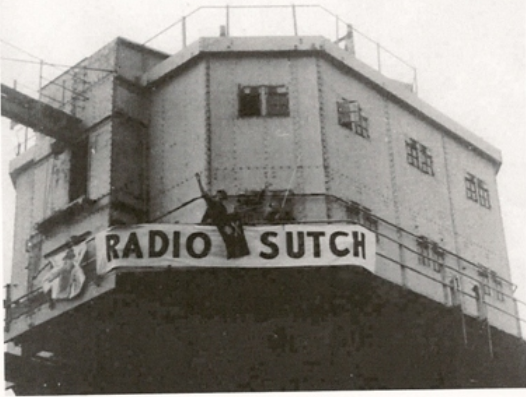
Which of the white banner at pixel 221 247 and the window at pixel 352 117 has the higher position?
the window at pixel 352 117

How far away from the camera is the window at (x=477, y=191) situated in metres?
30.6

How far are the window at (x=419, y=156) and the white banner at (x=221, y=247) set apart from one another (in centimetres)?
581

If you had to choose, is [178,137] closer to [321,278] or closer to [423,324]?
[321,278]

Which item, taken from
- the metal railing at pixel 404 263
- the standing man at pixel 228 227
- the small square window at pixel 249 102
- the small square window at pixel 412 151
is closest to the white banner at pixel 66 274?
the metal railing at pixel 404 263

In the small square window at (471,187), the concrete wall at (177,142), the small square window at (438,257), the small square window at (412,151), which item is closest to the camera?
the concrete wall at (177,142)

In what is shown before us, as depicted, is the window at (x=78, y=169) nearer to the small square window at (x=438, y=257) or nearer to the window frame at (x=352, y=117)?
the window frame at (x=352, y=117)

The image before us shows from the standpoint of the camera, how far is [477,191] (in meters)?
31.0

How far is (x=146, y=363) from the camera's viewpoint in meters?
25.2

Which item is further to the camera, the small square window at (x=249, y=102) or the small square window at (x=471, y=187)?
the small square window at (x=471, y=187)

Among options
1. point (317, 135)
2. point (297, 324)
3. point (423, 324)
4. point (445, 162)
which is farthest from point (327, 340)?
point (445, 162)

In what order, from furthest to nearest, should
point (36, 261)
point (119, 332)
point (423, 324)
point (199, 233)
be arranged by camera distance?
1. point (36, 261)
2. point (423, 324)
3. point (119, 332)
4. point (199, 233)

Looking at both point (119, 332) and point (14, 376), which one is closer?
point (119, 332)

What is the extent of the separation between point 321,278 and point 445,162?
8.18 metres

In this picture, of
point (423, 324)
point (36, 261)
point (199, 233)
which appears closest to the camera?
point (199, 233)
